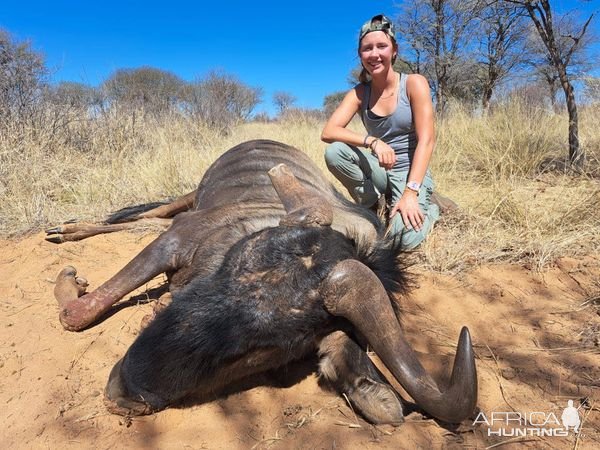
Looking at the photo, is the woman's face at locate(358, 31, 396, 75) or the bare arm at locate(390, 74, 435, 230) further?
the woman's face at locate(358, 31, 396, 75)

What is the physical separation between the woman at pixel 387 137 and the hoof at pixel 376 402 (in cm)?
127

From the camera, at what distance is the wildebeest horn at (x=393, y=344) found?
163 cm

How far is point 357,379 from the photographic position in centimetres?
208

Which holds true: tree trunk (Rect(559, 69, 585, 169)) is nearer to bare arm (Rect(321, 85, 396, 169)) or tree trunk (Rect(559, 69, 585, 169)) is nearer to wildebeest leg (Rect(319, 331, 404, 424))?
bare arm (Rect(321, 85, 396, 169))

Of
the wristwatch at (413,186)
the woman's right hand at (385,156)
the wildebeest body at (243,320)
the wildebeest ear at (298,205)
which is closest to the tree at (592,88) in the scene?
the woman's right hand at (385,156)

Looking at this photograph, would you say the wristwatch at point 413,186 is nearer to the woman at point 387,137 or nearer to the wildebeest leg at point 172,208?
the woman at point 387,137

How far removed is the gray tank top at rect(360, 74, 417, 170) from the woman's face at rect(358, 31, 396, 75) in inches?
11.1

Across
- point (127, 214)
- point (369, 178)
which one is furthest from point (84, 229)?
point (369, 178)

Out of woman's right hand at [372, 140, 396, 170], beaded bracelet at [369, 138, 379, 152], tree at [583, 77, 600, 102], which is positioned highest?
tree at [583, 77, 600, 102]

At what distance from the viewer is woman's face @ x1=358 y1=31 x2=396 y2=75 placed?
3.48m

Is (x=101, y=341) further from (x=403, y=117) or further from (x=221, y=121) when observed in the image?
(x=221, y=121)

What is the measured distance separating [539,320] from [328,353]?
154 centimetres

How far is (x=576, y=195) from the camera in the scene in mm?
4281

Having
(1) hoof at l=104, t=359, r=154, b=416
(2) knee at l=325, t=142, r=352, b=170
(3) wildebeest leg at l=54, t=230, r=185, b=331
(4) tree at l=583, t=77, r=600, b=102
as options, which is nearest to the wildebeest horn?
(1) hoof at l=104, t=359, r=154, b=416
